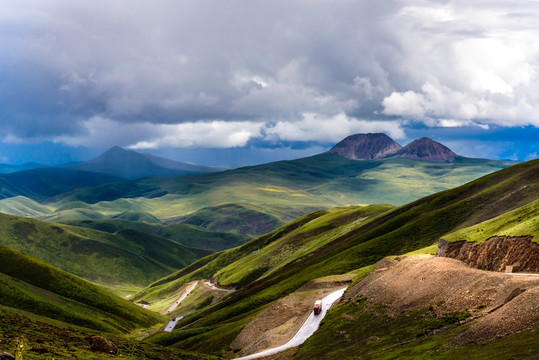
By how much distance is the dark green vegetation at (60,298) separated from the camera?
429ft

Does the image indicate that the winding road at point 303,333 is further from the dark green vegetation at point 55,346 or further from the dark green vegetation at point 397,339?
the dark green vegetation at point 55,346

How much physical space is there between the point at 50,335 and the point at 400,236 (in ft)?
315

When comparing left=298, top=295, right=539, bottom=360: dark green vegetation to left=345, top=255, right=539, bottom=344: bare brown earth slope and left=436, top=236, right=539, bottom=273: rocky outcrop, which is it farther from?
left=436, top=236, right=539, bottom=273: rocky outcrop

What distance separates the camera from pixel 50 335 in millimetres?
78125

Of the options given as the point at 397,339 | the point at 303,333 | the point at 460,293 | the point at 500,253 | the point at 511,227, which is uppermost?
the point at 511,227

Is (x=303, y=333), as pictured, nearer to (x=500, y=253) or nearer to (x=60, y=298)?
(x=500, y=253)

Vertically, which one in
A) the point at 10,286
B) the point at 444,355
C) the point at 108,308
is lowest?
the point at 108,308

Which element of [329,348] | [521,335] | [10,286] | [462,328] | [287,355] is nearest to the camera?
[521,335]

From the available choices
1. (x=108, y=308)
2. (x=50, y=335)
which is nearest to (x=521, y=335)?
(x=50, y=335)

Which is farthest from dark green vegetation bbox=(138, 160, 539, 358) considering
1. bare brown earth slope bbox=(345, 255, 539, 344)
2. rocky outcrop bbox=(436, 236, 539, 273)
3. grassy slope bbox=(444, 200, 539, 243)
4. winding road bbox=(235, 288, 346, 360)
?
rocky outcrop bbox=(436, 236, 539, 273)

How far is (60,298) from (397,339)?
12252 centimetres

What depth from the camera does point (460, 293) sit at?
61.1 m

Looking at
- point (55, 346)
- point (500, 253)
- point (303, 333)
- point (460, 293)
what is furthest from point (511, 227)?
point (55, 346)

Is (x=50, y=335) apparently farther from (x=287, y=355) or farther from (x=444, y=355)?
(x=444, y=355)
